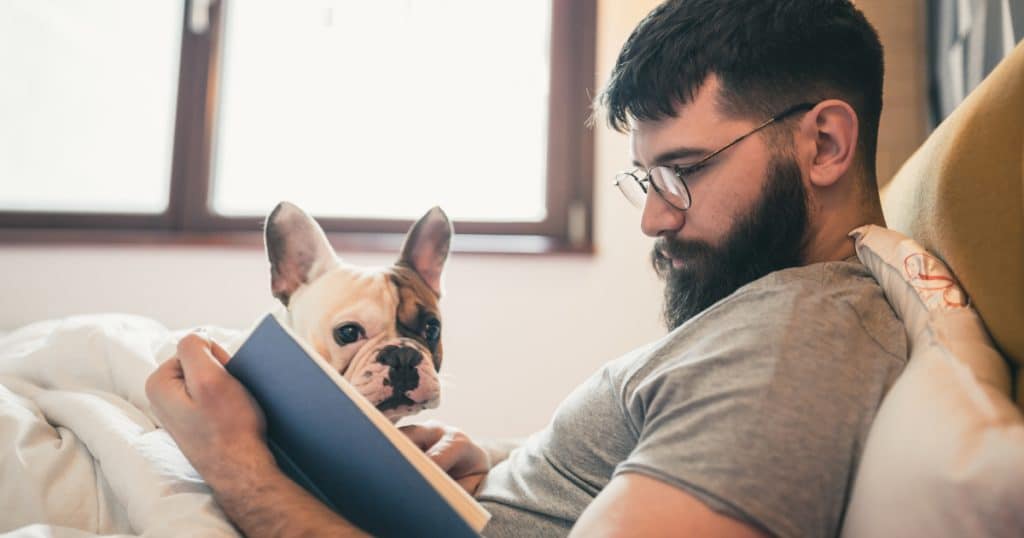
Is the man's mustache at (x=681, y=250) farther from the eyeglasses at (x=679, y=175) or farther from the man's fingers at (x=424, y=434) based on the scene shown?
the man's fingers at (x=424, y=434)

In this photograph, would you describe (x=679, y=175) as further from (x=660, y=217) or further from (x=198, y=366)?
(x=198, y=366)

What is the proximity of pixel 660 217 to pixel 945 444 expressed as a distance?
465 mm

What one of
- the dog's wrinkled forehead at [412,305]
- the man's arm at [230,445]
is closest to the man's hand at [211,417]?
the man's arm at [230,445]

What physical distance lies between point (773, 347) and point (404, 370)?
0.54m

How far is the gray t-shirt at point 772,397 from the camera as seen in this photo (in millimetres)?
539

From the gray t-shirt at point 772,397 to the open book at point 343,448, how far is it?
6.5 inches

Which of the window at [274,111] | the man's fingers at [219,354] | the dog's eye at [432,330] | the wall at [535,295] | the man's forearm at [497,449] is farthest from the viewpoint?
the window at [274,111]

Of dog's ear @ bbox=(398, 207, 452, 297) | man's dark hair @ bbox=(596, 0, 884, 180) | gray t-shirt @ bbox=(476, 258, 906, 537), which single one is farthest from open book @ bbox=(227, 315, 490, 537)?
man's dark hair @ bbox=(596, 0, 884, 180)

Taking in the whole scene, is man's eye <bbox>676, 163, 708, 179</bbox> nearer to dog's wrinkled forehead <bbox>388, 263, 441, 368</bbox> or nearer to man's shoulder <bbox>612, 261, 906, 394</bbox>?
man's shoulder <bbox>612, 261, 906, 394</bbox>

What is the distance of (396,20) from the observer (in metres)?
2.16

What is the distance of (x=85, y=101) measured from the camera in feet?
7.34

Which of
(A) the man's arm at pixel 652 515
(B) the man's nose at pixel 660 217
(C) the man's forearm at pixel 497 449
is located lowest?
(C) the man's forearm at pixel 497 449

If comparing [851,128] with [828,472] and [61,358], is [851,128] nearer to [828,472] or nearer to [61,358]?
[828,472]

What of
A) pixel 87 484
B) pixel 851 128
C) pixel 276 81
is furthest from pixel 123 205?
pixel 851 128
